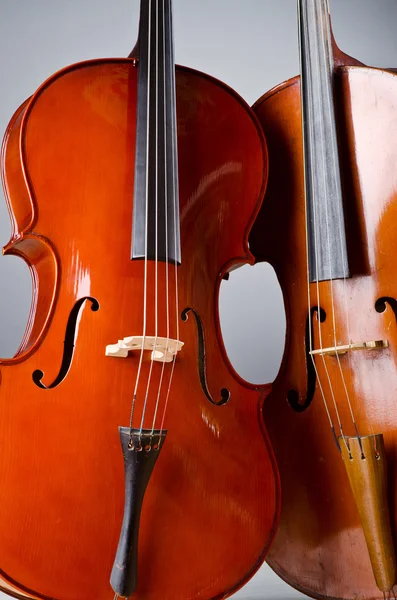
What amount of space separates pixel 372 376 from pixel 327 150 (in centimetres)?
49

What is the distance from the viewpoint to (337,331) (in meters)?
1.35

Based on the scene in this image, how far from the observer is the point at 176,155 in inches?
53.1

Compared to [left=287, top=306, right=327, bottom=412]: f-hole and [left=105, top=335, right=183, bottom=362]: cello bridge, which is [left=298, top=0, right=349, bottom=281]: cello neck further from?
Result: [left=105, top=335, right=183, bottom=362]: cello bridge

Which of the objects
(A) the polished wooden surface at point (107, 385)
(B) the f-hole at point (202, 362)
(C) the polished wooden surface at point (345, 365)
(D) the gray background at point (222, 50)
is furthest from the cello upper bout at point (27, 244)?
(D) the gray background at point (222, 50)

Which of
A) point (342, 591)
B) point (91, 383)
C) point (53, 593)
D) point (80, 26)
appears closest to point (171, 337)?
point (91, 383)

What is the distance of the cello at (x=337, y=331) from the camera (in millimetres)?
1241

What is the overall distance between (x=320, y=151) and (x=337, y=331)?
1.29ft

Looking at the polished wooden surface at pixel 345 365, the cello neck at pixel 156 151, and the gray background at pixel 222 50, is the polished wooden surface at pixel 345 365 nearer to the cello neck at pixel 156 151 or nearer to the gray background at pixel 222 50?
the cello neck at pixel 156 151

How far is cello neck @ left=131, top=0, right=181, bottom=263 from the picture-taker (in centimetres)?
125

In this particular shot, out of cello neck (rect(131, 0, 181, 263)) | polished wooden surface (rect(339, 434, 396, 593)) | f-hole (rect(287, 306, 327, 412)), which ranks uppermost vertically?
cello neck (rect(131, 0, 181, 263))

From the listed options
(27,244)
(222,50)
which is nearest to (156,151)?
(27,244)

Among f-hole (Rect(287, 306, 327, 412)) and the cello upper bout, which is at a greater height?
the cello upper bout

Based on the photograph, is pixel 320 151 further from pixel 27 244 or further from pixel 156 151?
pixel 27 244

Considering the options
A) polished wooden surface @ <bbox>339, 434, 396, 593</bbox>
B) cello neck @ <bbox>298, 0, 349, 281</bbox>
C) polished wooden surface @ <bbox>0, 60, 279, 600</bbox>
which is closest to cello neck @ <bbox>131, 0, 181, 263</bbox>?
polished wooden surface @ <bbox>0, 60, 279, 600</bbox>
